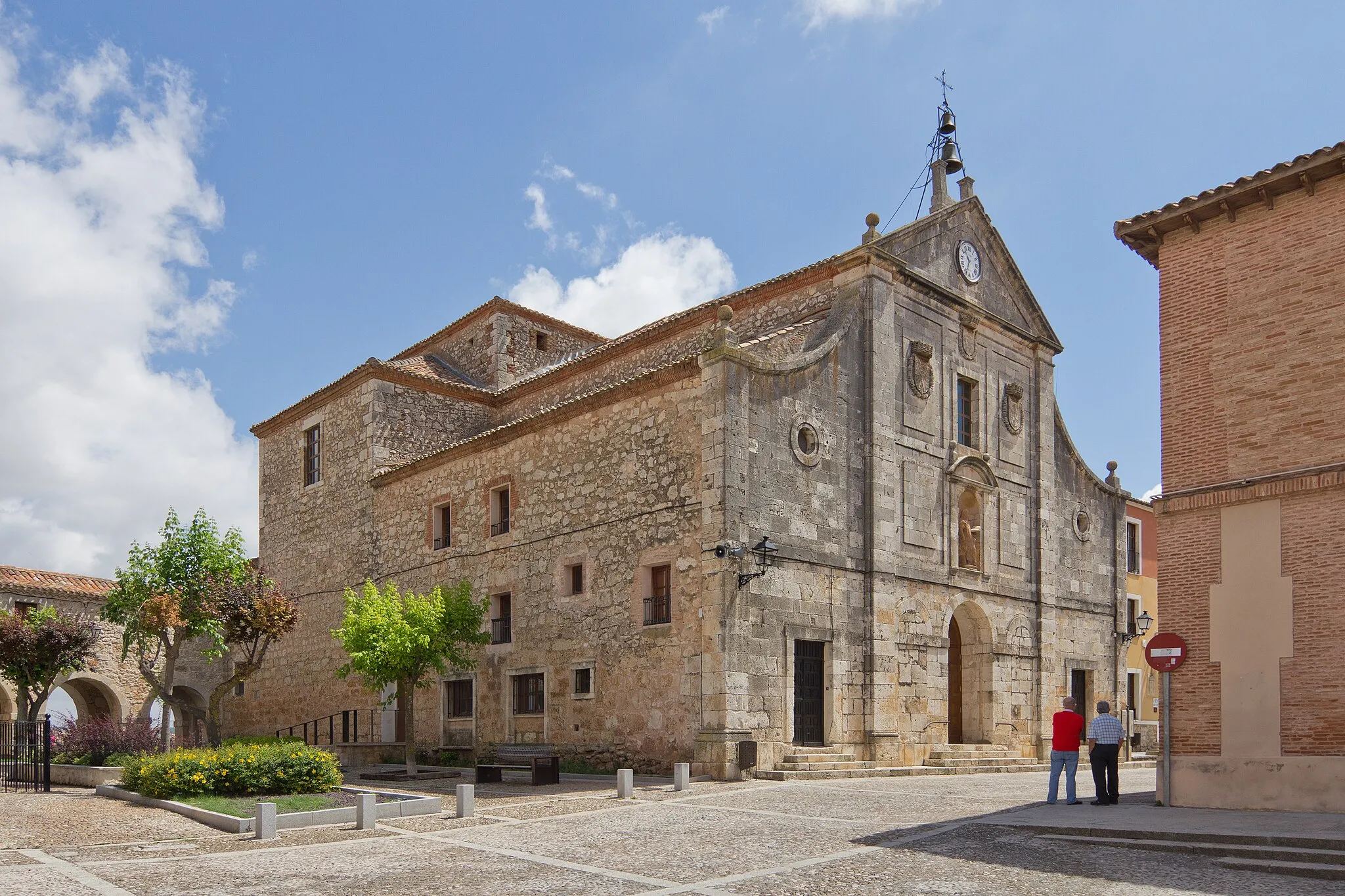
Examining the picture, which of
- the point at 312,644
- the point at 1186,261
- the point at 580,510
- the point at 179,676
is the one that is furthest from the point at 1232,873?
the point at 179,676

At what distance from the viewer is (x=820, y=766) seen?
19.0 metres

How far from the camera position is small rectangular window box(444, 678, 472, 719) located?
2422 centimetres

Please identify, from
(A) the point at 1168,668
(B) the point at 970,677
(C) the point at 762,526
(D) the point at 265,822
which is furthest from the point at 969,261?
(D) the point at 265,822

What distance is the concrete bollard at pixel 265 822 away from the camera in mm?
12172

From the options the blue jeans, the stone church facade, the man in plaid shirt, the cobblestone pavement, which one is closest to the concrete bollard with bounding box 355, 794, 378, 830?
the cobblestone pavement

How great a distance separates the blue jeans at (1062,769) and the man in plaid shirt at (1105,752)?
0.24m

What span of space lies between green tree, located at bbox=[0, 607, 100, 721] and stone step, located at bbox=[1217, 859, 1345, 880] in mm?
21099

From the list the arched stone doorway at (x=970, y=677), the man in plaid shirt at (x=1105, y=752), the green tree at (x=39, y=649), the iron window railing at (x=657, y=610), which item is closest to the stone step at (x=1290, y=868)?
the man in plaid shirt at (x=1105, y=752)

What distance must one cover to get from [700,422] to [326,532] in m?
14.6

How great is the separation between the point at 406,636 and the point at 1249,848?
14055 mm

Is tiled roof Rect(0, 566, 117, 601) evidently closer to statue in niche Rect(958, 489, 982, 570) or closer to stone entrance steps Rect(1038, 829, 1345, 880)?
statue in niche Rect(958, 489, 982, 570)

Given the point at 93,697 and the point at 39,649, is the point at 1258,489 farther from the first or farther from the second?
the point at 93,697

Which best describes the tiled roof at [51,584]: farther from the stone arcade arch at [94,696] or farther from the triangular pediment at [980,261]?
the triangular pediment at [980,261]

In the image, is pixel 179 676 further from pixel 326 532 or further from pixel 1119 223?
pixel 1119 223
